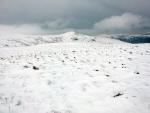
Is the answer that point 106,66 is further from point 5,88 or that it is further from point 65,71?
point 5,88

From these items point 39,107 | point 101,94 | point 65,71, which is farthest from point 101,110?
point 65,71

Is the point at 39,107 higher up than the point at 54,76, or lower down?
lower down

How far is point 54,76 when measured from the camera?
37.2 feet

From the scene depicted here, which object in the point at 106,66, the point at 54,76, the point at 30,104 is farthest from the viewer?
the point at 106,66

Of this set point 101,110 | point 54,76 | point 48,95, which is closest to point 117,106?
point 101,110

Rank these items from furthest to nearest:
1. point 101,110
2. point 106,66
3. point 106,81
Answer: point 106,66 < point 106,81 < point 101,110

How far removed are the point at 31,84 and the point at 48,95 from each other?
177 cm

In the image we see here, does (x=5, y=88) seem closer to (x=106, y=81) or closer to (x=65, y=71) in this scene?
(x=65, y=71)

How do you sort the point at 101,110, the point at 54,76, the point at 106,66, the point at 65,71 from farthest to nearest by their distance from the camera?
the point at 106,66
the point at 65,71
the point at 54,76
the point at 101,110

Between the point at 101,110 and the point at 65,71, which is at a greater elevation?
the point at 65,71

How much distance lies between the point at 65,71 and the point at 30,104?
446 cm

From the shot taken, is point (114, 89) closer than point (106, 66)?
Yes

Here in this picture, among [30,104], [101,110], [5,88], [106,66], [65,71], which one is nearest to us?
[101,110]

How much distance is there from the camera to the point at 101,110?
25.1 ft
